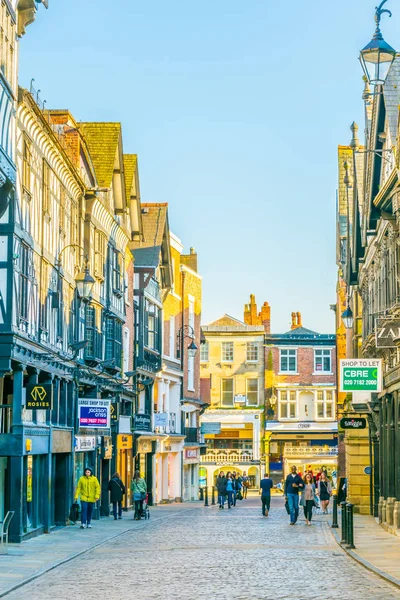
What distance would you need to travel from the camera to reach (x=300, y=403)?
79.3m

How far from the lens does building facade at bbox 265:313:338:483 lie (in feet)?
254

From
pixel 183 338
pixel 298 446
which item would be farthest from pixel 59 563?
pixel 298 446

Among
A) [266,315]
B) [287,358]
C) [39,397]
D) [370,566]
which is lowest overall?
[370,566]

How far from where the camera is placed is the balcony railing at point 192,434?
60.8 metres

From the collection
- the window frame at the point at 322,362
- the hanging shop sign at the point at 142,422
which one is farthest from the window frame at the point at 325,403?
the hanging shop sign at the point at 142,422

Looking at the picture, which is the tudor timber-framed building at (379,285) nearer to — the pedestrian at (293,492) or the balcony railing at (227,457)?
the pedestrian at (293,492)

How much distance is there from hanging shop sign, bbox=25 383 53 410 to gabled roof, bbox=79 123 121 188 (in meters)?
14.0

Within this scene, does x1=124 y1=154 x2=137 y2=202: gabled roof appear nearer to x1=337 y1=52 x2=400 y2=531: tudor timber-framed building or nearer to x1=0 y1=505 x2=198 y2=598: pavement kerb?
x1=337 y1=52 x2=400 y2=531: tudor timber-framed building

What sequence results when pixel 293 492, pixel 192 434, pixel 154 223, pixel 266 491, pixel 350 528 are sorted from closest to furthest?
pixel 350 528 → pixel 293 492 → pixel 266 491 → pixel 154 223 → pixel 192 434

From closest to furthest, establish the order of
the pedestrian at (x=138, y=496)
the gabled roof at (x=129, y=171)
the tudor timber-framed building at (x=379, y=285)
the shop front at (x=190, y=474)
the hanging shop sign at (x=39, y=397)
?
the hanging shop sign at (x=39, y=397) < the tudor timber-framed building at (x=379, y=285) < the pedestrian at (x=138, y=496) < the gabled roof at (x=129, y=171) < the shop front at (x=190, y=474)

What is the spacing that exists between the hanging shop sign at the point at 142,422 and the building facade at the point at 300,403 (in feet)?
99.3

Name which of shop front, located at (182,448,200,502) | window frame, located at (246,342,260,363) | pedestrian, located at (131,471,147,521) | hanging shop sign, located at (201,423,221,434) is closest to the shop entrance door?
pedestrian, located at (131,471,147,521)

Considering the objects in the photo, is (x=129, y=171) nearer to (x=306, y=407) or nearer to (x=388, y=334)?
(x=388, y=334)

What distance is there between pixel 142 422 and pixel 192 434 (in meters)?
15.2
